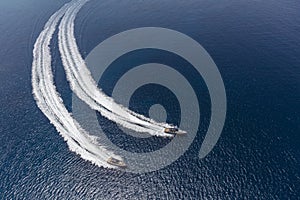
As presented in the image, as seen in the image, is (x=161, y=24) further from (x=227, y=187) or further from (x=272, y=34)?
(x=227, y=187)

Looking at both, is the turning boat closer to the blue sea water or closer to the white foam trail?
the blue sea water

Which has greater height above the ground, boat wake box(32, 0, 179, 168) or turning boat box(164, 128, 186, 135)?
boat wake box(32, 0, 179, 168)

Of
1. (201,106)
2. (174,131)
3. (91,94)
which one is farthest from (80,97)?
(201,106)

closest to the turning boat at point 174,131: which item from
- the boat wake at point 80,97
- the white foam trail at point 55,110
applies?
the boat wake at point 80,97

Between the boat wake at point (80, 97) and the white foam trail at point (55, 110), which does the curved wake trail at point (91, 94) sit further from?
the white foam trail at point (55, 110)

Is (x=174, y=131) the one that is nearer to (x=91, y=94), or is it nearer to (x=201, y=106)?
(x=201, y=106)

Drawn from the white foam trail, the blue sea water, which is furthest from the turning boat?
the white foam trail

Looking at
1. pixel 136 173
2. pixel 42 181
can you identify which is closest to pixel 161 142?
pixel 136 173

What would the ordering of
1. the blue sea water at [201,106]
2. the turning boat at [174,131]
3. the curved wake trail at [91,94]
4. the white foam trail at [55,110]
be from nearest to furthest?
the blue sea water at [201,106], the white foam trail at [55,110], the turning boat at [174,131], the curved wake trail at [91,94]
